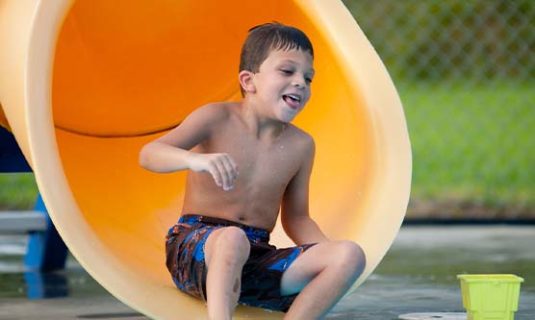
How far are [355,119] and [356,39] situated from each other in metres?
0.22

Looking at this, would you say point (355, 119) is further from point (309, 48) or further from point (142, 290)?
point (142, 290)

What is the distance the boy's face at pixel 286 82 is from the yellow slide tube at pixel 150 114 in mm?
274

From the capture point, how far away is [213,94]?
4.38 meters

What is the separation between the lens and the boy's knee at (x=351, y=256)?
118 inches

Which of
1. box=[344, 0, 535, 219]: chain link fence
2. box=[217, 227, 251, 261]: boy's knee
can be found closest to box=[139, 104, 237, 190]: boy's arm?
box=[217, 227, 251, 261]: boy's knee

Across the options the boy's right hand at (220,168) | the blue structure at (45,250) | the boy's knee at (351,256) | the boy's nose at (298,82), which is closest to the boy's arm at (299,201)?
the boy's nose at (298,82)

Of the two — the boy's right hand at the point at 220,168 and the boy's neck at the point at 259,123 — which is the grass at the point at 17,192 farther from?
the boy's right hand at the point at 220,168

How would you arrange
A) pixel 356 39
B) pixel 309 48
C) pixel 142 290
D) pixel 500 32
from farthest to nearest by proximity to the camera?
1. pixel 500 32
2. pixel 356 39
3. pixel 309 48
4. pixel 142 290

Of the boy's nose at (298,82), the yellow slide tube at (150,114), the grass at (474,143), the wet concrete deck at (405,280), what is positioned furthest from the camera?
the grass at (474,143)

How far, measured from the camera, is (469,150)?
934cm

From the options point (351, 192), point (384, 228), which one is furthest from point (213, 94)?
point (384, 228)

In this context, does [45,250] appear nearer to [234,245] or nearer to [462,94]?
[234,245]

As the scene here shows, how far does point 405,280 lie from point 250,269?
4.07ft

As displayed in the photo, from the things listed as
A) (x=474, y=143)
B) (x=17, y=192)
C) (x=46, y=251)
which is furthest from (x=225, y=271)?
(x=474, y=143)
